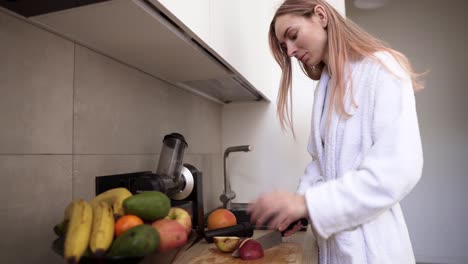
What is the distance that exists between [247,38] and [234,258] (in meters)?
0.86

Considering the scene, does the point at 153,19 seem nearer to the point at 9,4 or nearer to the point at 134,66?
the point at 9,4

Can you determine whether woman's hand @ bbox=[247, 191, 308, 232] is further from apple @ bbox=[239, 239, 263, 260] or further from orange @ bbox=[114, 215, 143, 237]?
orange @ bbox=[114, 215, 143, 237]

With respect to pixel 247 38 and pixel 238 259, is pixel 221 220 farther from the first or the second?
pixel 247 38

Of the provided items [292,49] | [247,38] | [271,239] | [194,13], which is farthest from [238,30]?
[271,239]

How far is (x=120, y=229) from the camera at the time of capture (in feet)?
1.25

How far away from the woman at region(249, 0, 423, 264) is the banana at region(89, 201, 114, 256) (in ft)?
1.17

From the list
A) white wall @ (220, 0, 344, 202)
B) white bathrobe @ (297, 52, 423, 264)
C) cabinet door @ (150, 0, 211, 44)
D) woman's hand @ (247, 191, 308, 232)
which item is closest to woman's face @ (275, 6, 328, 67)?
white bathrobe @ (297, 52, 423, 264)

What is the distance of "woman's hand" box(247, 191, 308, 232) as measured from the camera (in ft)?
2.17

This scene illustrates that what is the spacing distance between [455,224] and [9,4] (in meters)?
2.93

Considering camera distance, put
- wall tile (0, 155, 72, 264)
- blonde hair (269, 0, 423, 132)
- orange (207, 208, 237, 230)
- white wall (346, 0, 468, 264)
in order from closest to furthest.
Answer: wall tile (0, 155, 72, 264), blonde hair (269, 0, 423, 132), orange (207, 208, 237, 230), white wall (346, 0, 468, 264)

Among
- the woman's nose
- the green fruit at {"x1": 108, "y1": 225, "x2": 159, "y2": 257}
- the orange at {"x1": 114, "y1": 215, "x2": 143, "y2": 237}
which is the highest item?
the woman's nose

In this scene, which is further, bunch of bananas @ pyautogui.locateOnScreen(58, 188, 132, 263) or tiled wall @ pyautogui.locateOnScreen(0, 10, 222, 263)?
tiled wall @ pyautogui.locateOnScreen(0, 10, 222, 263)

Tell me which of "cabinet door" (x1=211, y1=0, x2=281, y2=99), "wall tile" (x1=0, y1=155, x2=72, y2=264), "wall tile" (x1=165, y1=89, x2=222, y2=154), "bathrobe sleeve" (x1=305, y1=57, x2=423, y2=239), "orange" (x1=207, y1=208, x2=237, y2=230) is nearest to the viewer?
"wall tile" (x1=0, y1=155, x2=72, y2=264)

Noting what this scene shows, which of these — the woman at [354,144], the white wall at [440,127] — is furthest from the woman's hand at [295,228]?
the white wall at [440,127]
